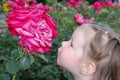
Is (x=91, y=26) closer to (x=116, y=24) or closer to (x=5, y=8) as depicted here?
(x=5, y=8)

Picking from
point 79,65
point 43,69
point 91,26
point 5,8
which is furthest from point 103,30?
point 5,8

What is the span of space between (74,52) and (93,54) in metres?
0.12

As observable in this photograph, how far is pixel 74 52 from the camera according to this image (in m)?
2.04

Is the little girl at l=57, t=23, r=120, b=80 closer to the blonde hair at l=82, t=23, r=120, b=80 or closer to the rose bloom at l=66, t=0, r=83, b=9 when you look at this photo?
the blonde hair at l=82, t=23, r=120, b=80

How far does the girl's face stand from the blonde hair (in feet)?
0.15

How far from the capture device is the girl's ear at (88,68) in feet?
6.49

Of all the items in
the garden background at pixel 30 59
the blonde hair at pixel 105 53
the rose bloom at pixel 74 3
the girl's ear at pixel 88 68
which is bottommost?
the rose bloom at pixel 74 3

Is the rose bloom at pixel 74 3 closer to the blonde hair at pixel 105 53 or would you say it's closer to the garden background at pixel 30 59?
the garden background at pixel 30 59

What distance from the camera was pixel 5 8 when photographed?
3.44 meters

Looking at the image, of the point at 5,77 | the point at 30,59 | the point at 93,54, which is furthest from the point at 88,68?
the point at 5,77

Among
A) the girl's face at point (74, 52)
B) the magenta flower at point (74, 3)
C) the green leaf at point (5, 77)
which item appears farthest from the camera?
the magenta flower at point (74, 3)

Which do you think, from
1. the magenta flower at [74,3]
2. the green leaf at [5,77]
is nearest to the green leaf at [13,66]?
the green leaf at [5,77]

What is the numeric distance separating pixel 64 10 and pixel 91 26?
2.60m

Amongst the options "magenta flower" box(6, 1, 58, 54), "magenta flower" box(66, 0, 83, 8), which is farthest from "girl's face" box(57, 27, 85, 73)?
"magenta flower" box(66, 0, 83, 8)
